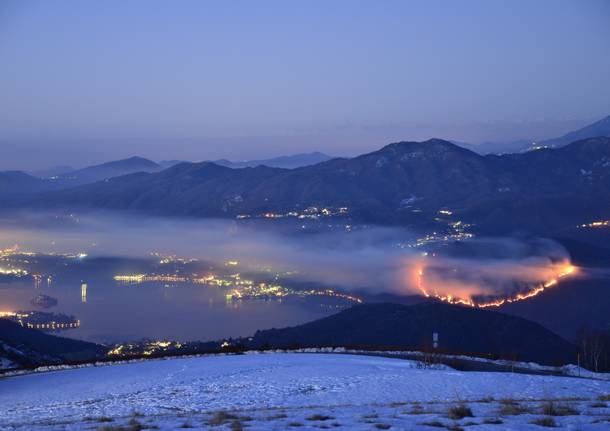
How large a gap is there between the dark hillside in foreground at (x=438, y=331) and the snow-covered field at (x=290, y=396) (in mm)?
45385

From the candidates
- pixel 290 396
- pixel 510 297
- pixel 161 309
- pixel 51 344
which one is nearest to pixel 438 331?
pixel 51 344

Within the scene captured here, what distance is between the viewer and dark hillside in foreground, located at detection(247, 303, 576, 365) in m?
68.6

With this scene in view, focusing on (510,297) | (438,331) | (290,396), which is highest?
(290,396)

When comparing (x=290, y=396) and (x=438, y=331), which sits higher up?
Result: (x=290, y=396)

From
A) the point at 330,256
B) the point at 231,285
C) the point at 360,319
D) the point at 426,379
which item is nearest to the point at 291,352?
the point at 426,379

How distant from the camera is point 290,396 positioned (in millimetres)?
15586

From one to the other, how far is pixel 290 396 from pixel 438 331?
58476 millimetres

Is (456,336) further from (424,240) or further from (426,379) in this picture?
(424,240)

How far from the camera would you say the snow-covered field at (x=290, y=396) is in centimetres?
1082

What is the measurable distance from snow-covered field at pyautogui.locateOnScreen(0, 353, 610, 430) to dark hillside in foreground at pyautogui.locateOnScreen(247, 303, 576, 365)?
45385mm

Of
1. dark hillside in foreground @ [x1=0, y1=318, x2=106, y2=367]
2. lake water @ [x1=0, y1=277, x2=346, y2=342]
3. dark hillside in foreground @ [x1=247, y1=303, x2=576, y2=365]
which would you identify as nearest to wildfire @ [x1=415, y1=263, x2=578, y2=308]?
lake water @ [x1=0, y1=277, x2=346, y2=342]

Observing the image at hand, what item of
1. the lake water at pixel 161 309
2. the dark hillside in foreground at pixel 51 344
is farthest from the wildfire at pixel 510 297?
the dark hillside in foreground at pixel 51 344

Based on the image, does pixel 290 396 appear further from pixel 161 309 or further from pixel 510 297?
pixel 161 309

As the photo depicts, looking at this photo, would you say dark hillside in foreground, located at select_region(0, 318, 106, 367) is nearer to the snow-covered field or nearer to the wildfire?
the snow-covered field
